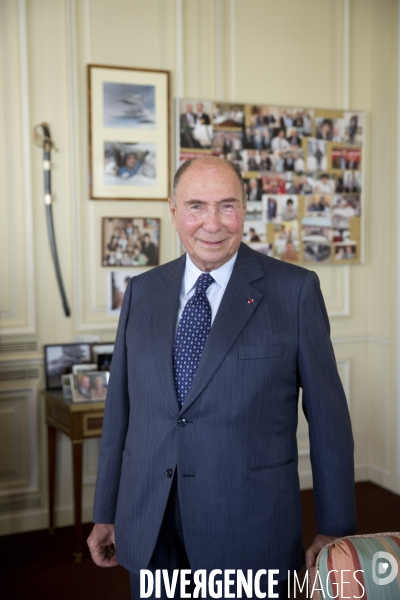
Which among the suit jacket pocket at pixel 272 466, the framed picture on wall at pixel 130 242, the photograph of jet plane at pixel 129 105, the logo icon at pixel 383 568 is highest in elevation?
the photograph of jet plane at pixel 129 105

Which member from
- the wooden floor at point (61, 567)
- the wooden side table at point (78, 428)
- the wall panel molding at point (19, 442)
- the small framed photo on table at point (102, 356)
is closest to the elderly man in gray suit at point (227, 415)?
the wooden floor at point (61, 567)

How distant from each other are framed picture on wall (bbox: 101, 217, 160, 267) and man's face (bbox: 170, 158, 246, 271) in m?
2.32

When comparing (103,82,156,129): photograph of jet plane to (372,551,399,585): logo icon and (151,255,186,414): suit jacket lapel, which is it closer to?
(151,255,186,414): suit jacket lapel

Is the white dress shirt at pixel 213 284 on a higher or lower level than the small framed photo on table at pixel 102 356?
higher

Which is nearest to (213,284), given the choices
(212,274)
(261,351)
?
(212,274)

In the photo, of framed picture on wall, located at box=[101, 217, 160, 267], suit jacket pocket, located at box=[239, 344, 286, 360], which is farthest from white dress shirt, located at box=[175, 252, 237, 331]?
framed picture on wall, located at box=[101, 217, 160, 267]

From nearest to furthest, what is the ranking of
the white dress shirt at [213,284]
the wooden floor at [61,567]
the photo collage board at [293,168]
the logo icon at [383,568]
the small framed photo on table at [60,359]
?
the logo icon at [383,568]
the white dress shirt at [213,284]
the wooden floor at [61,567]
the small framed photo on table at [60,359]
the photo collage board at [293,168]

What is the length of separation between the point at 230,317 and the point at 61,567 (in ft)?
7.56

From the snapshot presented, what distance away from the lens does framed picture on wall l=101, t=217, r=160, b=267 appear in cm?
400

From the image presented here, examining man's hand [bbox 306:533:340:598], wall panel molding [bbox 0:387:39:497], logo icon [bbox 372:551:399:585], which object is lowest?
wall panel molding [bbox 0:387:39:497]

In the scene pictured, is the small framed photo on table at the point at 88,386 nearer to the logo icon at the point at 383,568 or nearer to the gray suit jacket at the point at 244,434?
the gray suit jacket at the point at 244,434

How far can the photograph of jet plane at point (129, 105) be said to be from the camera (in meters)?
3.95

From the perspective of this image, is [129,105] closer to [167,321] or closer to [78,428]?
[78,428]

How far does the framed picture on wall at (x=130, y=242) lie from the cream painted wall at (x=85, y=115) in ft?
0.19
